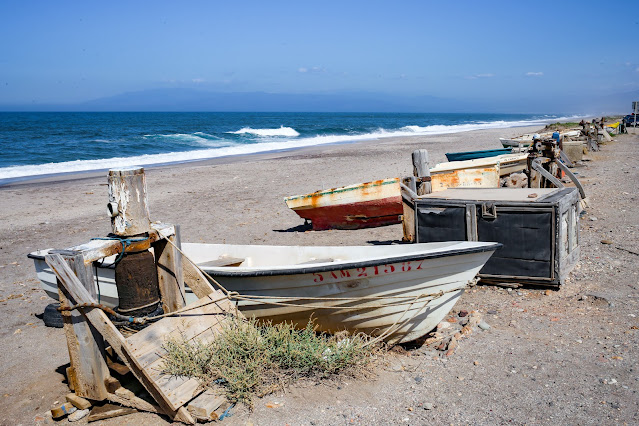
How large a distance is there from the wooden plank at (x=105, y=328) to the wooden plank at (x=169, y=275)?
1.06m

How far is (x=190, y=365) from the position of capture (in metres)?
4.25

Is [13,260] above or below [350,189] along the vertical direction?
below

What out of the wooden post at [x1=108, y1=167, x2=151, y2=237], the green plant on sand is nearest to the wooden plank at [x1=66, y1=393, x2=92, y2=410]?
the green plant on sand

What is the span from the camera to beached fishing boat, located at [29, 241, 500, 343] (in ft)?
15.3

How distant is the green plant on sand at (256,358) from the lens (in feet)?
14.0

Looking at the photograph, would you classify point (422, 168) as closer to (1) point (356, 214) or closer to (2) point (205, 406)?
(1) point (356, 214)

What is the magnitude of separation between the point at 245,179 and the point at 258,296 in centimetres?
1342

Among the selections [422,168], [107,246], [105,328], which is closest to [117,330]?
[105,328]

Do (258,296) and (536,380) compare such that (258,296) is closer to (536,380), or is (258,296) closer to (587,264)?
(536,380)

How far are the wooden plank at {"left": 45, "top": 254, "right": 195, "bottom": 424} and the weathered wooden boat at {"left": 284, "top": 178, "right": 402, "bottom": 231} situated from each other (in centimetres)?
645

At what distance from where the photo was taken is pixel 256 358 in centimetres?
445

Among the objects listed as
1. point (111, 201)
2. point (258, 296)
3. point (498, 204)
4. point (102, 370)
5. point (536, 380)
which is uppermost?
point (111, 201)

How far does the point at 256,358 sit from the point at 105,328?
49.3 inches

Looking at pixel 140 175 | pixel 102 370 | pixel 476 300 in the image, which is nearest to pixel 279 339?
pixel 102 370
